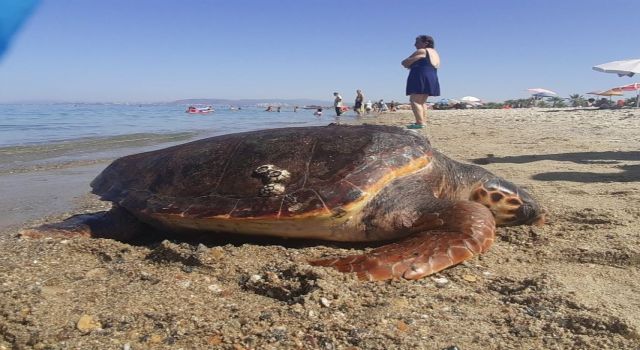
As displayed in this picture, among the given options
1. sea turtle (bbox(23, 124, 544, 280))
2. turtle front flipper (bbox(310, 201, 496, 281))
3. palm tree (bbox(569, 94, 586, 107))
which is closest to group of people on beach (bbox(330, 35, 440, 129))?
sea turtle (bbox(23, 124, 544, 280))

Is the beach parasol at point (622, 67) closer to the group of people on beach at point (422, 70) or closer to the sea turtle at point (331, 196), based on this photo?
the group of people on beach at point (422, 70)

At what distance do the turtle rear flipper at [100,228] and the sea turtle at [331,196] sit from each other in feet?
0.03

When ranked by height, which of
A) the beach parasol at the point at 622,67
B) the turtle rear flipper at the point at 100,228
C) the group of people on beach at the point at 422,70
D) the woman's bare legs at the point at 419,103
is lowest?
the turtle rear flipper at the point at 100,228

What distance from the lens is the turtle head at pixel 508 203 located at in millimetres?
3570

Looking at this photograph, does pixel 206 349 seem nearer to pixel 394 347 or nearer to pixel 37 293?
pixel 394 347

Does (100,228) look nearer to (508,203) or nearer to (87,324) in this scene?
(87,324)

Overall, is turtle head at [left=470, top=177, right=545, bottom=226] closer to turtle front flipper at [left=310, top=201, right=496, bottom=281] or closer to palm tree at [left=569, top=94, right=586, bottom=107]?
turtle front flipper at [left=310, top=201, right=496, bottom=281]

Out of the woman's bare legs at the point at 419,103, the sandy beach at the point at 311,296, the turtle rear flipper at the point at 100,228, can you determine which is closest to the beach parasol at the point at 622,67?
the woman's bare legs at the point at 419,103

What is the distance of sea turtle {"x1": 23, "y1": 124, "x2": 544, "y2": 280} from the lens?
293 centimetres

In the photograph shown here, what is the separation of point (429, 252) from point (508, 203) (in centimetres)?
130

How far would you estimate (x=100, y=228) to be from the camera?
377 centimetres

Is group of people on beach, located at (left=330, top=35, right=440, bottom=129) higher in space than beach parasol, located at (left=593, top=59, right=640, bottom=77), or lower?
lower

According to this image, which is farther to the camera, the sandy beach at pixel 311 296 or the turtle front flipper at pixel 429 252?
the turtle front flipper at pixel 429 252

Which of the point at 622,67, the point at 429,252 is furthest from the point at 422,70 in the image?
the point at 622,67
